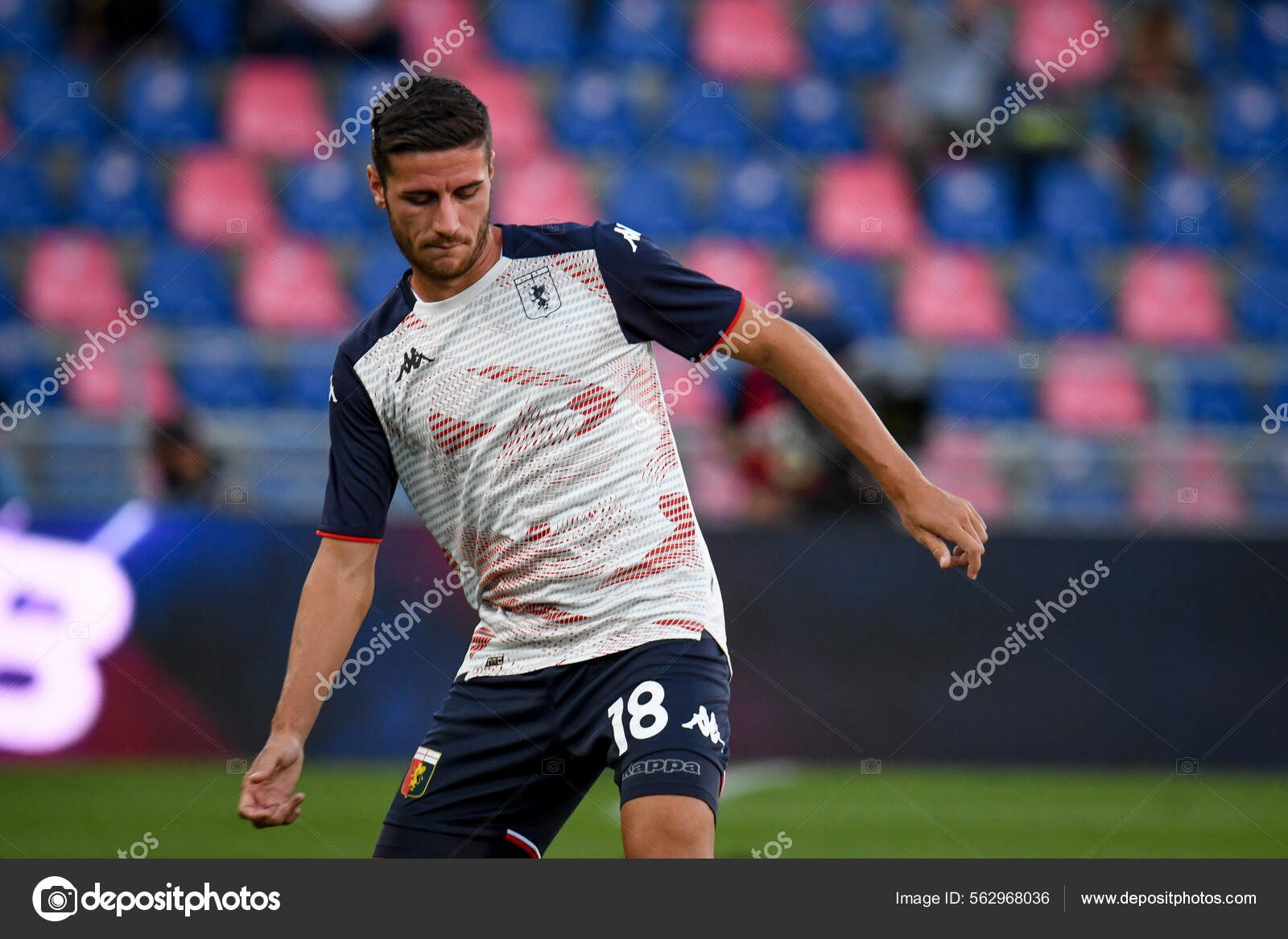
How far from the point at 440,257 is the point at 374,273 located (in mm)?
8307

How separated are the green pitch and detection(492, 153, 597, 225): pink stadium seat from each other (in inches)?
197

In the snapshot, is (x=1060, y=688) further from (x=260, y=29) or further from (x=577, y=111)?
(x=260, y=29)

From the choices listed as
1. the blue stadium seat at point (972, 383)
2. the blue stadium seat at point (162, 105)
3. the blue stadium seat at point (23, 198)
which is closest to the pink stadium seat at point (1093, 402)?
the blue stadium seat at point (972, 383)

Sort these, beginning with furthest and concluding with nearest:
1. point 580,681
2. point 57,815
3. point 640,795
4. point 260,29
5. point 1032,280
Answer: point 260,29, point 1032,280, point 57,815, point 580,681, point 640,795

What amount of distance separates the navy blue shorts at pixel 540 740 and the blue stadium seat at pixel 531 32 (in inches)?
411

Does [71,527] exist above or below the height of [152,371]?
below

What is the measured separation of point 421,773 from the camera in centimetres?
369

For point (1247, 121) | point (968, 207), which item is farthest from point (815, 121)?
point (1247, 121)

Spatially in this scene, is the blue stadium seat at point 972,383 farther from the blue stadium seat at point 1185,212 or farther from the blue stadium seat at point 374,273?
the blue stadium seat at point 374,273

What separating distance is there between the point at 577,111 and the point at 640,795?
10.2 metres

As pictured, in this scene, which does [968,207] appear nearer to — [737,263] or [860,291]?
[860,291]

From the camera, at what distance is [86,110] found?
12.6m

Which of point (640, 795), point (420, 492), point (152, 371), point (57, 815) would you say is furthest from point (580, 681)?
point (152, 371)

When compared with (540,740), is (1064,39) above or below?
above
